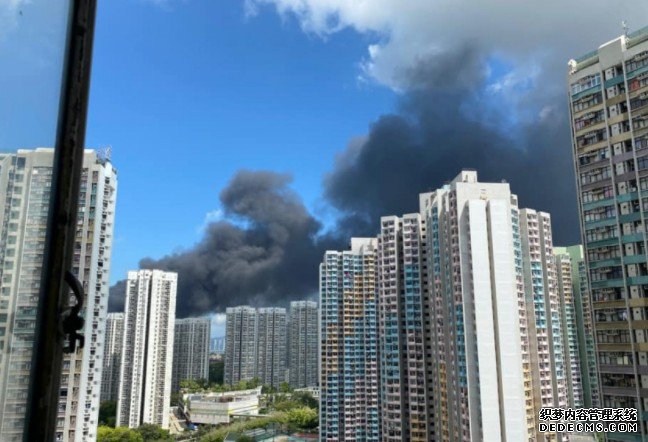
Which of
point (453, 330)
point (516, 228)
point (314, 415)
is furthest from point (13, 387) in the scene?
point (314, 415)

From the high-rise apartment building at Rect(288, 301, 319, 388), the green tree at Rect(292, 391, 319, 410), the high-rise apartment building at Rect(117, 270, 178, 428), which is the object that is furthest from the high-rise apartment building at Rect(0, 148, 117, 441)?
the high-rise apartment building at Rect(288, 301, 319, 388)

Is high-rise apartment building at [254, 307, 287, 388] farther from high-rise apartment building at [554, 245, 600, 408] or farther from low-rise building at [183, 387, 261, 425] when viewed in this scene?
high-rise apartment building at [554, 245, 600, 408]

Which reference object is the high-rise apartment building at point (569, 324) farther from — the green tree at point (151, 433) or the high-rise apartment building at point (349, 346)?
the green tree at point (151, 433)

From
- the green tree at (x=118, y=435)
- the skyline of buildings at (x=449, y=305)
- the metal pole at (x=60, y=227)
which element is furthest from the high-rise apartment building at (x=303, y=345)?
the metal pole at (x=60, y=227)

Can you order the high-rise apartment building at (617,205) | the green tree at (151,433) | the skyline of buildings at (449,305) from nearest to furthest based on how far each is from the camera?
the skyline of buildings at (449,305), the high-rise apartment building at (617,205), the green tree at (151,433)

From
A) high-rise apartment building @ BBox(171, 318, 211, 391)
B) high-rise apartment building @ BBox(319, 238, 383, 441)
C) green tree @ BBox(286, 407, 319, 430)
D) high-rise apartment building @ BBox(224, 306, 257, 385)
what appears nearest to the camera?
high-rise apartment building @ BBox(319, 238, 383, 441)
